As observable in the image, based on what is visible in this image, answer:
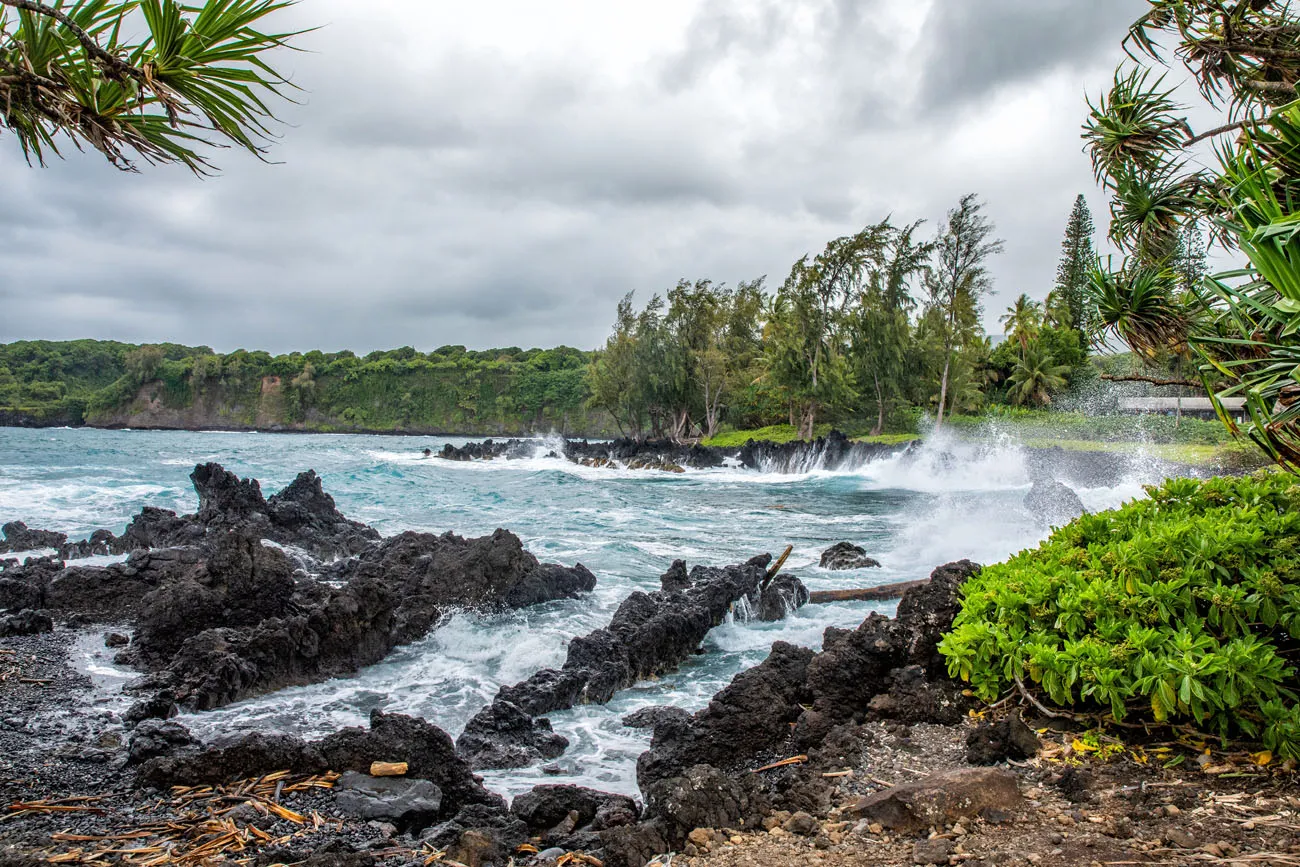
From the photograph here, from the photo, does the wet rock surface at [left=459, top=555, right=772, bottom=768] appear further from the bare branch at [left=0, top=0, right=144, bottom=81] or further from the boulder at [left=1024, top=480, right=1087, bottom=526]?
the boulder at [left=1024, top=480, right=1087, bottom=526]

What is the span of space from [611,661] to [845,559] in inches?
274

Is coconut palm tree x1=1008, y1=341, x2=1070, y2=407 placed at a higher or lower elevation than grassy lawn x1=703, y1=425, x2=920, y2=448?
higher

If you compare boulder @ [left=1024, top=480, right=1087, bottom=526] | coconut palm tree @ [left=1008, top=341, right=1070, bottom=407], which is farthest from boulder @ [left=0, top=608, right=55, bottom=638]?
coconut palm tree @ [left=1008, top=341, right=1070, bottom=407]

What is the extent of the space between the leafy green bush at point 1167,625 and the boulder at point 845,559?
8.94m

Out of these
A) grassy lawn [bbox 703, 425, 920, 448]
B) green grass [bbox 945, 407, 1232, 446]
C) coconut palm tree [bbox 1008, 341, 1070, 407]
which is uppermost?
coconut palm tree [bbox 1008, 341, 1070, 407]

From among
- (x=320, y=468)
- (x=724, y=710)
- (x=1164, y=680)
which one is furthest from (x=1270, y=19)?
(x=320, y=468)

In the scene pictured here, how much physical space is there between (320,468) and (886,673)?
38.6m

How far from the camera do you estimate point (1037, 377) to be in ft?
157

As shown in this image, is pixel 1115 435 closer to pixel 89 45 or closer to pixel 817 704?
pixel 817 704

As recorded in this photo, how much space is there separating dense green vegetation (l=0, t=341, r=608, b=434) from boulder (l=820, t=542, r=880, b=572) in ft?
302

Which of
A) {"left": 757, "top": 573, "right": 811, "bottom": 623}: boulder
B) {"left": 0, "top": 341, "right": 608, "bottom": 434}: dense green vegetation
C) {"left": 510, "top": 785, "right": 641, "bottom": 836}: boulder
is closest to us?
{"left": 510, "top": 785, "right": 641, "bottom": 836}: boulder

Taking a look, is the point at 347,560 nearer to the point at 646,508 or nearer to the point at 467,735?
the point at 467,735

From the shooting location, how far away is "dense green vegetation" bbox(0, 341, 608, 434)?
106000mm

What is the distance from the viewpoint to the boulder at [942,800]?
3.20 metres
